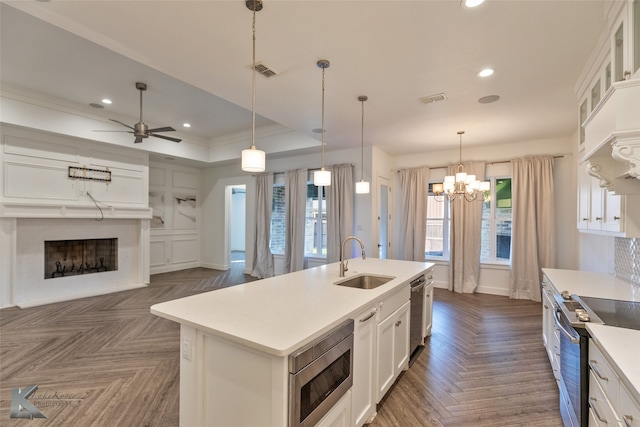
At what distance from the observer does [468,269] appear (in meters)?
5.27

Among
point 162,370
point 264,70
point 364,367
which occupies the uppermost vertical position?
point 264,70

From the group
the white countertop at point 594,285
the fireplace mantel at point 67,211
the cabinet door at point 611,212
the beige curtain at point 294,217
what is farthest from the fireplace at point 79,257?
the cabinet door at point 611,212

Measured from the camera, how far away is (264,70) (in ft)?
8.63

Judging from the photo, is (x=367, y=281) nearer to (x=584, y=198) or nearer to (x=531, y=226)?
(x=584, y=198)

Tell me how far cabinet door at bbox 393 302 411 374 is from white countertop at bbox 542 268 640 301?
1219 millimetres

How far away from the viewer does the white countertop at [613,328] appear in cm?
108

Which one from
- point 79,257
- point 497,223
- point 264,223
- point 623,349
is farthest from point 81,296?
point 497,223

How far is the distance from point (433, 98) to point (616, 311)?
8.24 feet

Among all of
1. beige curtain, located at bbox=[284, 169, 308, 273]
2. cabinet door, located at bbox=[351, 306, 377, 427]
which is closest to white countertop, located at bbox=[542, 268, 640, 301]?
cabinet door, located at bbox=[351, 306, 377, 427]

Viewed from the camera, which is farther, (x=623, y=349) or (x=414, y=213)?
(x=414, y=213)

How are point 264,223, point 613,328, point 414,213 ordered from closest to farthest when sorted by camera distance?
point 613,328 → point 414,213 → point 264,223

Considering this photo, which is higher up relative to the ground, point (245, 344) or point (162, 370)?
point (245, 344)

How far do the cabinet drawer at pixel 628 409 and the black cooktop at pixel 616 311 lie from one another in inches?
24.5

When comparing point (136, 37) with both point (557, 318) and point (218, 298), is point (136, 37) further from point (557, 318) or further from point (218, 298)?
point (557, 318)
